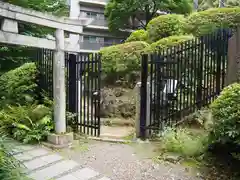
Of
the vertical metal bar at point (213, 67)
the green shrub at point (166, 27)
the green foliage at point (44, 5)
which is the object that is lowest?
the vertical metal bar at point (213, 67)

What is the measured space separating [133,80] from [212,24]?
3234mm

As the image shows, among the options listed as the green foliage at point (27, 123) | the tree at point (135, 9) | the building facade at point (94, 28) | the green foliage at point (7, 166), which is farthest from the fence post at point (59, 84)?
the building facade at point (94, 28)

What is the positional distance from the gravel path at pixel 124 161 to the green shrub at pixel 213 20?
5308 millimetres

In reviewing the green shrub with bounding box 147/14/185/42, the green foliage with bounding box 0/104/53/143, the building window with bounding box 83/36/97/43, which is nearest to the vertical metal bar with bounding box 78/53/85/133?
the green foliage with bounding box 0/104/53/143

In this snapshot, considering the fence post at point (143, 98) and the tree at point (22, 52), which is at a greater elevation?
the tree at point (22, 52)

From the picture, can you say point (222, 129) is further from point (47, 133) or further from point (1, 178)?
point (47, 133)

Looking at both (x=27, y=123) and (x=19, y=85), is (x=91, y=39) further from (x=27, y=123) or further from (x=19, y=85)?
(x=27, y=123)

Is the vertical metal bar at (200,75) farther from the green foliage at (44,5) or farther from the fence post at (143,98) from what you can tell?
the green foliage at (44,5)

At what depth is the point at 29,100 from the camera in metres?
6.56

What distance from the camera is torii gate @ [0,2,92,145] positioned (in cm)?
411

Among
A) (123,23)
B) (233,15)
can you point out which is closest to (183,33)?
(233,15)

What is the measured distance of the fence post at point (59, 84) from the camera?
17.2ft

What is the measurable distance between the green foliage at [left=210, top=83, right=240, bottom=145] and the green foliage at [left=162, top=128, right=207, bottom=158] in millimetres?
590

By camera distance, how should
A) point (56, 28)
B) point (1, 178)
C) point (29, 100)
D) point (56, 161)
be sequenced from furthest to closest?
1. point (29, 100)
2. point (56, 28)
3. point (56, 161)
4. point (1, 178)
